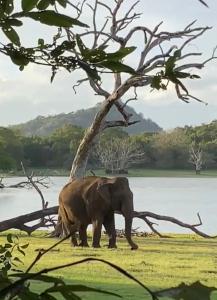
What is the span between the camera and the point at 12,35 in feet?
2.57

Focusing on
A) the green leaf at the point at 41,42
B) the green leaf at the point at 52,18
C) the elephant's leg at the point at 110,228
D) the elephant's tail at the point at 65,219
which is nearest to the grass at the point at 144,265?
the elephant's leg at the point at 110,228

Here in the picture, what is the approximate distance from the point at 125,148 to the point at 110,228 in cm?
1944

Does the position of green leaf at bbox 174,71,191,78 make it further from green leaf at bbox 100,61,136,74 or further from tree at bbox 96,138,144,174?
tree at bbox 96,138,144,174

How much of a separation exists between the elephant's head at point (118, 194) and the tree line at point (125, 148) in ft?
46.9

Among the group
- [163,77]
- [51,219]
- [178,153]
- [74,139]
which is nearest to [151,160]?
[178,153]

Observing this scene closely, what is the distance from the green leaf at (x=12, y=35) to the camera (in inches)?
30.3

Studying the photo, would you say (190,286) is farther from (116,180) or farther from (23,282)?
(116,180)

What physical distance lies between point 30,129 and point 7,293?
218ft

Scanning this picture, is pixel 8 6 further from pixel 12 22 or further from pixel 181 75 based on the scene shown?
pixel 181 75

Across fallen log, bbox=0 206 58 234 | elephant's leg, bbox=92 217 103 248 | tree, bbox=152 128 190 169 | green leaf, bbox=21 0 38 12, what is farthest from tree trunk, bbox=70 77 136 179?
tree, bbox=152 128 190 169

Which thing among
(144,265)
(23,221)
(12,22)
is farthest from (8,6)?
(23,221)

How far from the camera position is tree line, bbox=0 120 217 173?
26969mm

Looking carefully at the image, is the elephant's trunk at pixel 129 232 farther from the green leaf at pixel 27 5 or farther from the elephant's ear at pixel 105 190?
the green leaf at pixel 27 5

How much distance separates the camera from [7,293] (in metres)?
0.64
